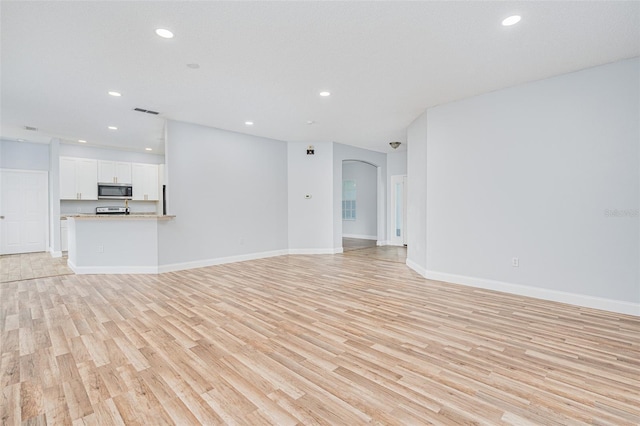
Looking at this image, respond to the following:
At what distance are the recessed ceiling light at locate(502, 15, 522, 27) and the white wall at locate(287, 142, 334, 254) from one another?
4949mm

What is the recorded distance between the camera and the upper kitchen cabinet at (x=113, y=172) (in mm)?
7777

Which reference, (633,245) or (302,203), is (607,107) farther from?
(302,203)

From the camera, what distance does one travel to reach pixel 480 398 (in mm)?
1812

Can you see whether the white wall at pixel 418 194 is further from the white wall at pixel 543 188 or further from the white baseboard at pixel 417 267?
the white wall at pixel 543 188

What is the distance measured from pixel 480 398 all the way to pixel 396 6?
2.74 m

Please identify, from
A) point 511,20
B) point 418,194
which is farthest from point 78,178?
point 511,20

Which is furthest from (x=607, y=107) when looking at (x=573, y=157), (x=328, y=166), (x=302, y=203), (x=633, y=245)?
(x=302, y=203)

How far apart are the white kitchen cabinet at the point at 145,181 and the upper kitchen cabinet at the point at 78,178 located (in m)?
0.86

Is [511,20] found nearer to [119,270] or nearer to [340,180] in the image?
[340,180]

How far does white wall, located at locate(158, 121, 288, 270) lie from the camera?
5.48 m

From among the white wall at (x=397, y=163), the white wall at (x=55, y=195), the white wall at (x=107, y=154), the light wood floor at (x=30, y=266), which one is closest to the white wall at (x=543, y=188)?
the white wall at (x=397, y=163)

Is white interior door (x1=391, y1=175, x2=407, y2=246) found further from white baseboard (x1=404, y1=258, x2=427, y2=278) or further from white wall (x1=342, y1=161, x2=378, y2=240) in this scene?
white baseboard (x1=404, y1=258, x2=427, y2=278)

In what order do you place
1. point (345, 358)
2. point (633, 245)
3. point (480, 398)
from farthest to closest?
1. point (633, 245)
2. point (345, 358)
3. point (480, 398)

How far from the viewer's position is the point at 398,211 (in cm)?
904
